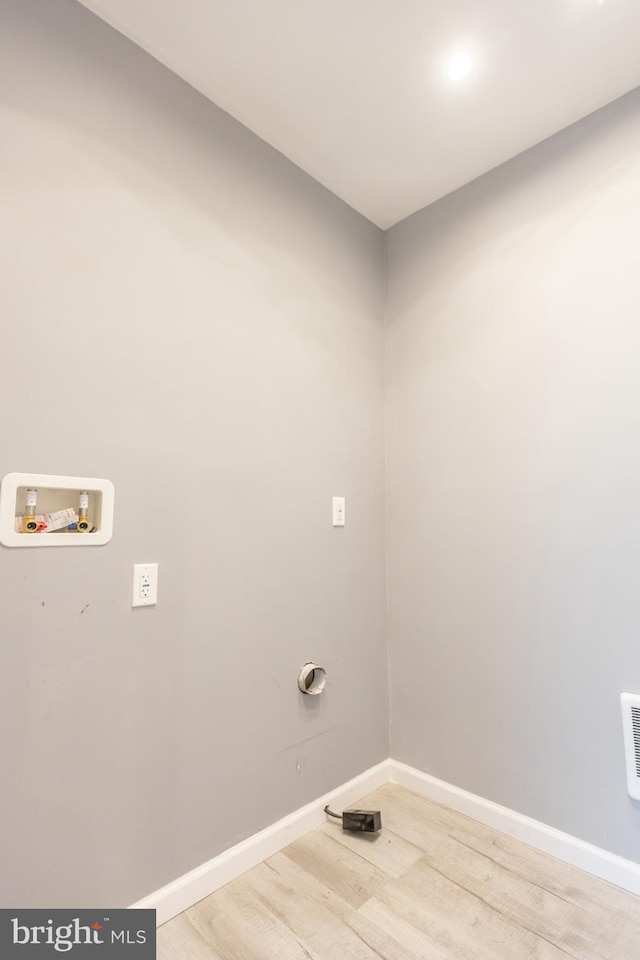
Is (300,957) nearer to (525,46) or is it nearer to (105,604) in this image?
Answer: (105,604)

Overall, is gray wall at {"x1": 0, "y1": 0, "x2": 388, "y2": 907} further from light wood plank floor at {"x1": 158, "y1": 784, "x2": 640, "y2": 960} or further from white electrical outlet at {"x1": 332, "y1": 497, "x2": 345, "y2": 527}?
light wood plank floor at {"x1": 158, "y1": 784, "x2": 640, "y2": 960}

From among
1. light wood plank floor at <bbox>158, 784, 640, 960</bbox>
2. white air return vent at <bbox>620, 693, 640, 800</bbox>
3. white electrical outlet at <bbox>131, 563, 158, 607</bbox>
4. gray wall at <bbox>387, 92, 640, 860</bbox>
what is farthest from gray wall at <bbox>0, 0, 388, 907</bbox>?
white air return vent at <bbox>620, 693, 640, 800</bbox>

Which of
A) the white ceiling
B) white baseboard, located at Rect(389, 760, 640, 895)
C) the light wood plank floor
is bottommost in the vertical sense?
the light wood plank floor

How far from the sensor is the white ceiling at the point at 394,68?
134cm

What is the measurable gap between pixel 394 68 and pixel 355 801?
8.89ft

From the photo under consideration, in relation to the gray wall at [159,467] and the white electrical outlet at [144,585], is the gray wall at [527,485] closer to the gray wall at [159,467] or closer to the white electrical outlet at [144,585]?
the gray wall at [159,467]

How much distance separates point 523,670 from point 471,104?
6.78 ft

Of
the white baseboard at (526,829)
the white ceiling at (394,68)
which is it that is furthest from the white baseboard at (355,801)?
the white ceiling at (394,68)

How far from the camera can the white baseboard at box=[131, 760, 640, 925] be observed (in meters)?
1.34

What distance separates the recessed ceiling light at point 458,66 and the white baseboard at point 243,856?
2.63m

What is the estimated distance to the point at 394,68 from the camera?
151cm

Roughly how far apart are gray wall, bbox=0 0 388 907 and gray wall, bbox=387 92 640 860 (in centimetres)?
35

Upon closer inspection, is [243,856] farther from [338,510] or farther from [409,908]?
[338,510]

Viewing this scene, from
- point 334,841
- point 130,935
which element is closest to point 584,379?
point 334,841
